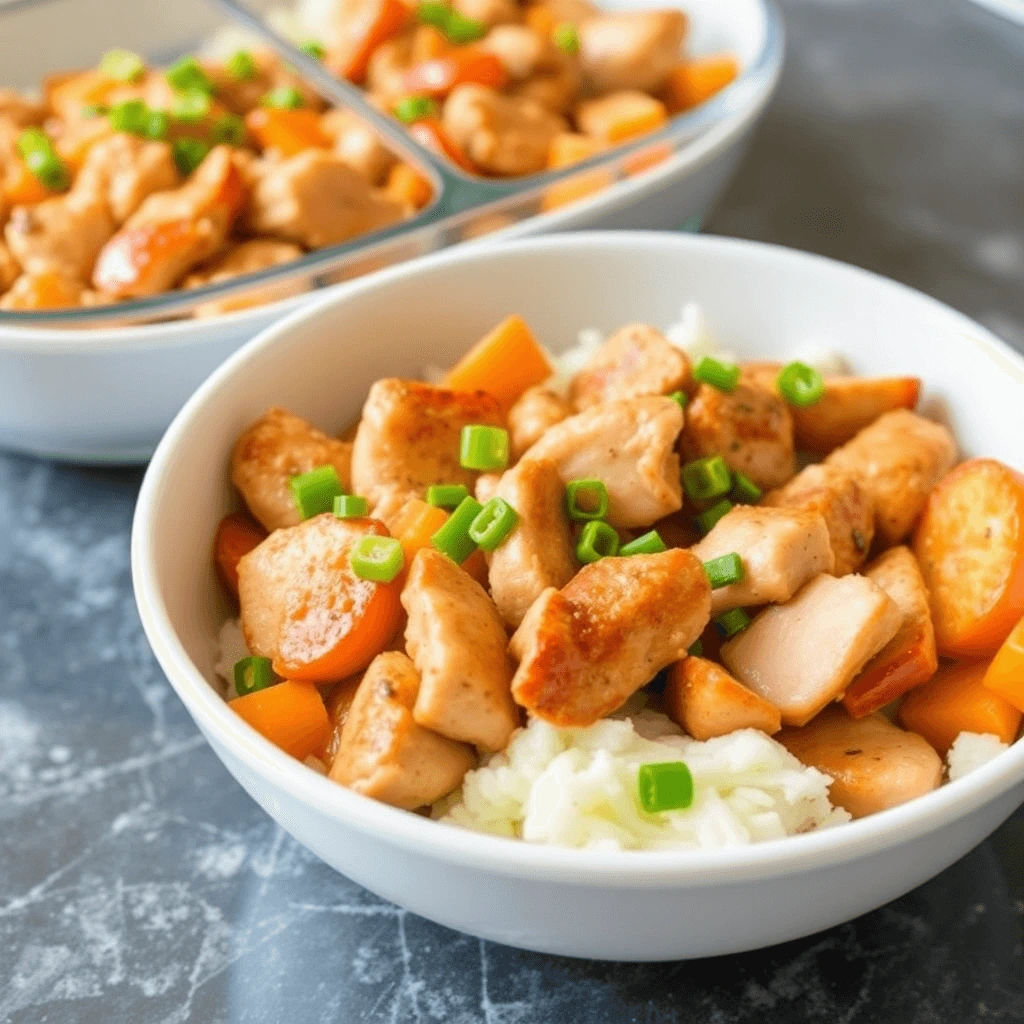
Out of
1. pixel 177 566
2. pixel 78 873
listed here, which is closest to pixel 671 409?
pixel 177 566

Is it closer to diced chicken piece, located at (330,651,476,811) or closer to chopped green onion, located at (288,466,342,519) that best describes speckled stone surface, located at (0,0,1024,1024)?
diced chicken piece, located at (330,651,476,811)

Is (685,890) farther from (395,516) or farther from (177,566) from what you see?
(177,566)

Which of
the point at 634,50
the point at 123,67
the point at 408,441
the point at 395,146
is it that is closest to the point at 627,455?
the point at 408,441

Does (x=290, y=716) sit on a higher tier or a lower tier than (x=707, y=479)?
lower

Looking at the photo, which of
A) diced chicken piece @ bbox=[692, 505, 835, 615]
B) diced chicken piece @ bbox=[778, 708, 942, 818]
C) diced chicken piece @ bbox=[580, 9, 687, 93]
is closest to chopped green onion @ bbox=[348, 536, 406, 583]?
diced chicken piece @ bbox=[692, 505, 835, 615]

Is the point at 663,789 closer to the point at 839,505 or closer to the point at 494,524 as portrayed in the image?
the point at 494,524

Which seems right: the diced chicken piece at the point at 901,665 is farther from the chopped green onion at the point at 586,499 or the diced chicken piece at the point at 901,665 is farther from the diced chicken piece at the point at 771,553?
the chopped green onion at the point at 586,499

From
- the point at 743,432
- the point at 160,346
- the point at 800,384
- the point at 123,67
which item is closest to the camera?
the point at 743,432
